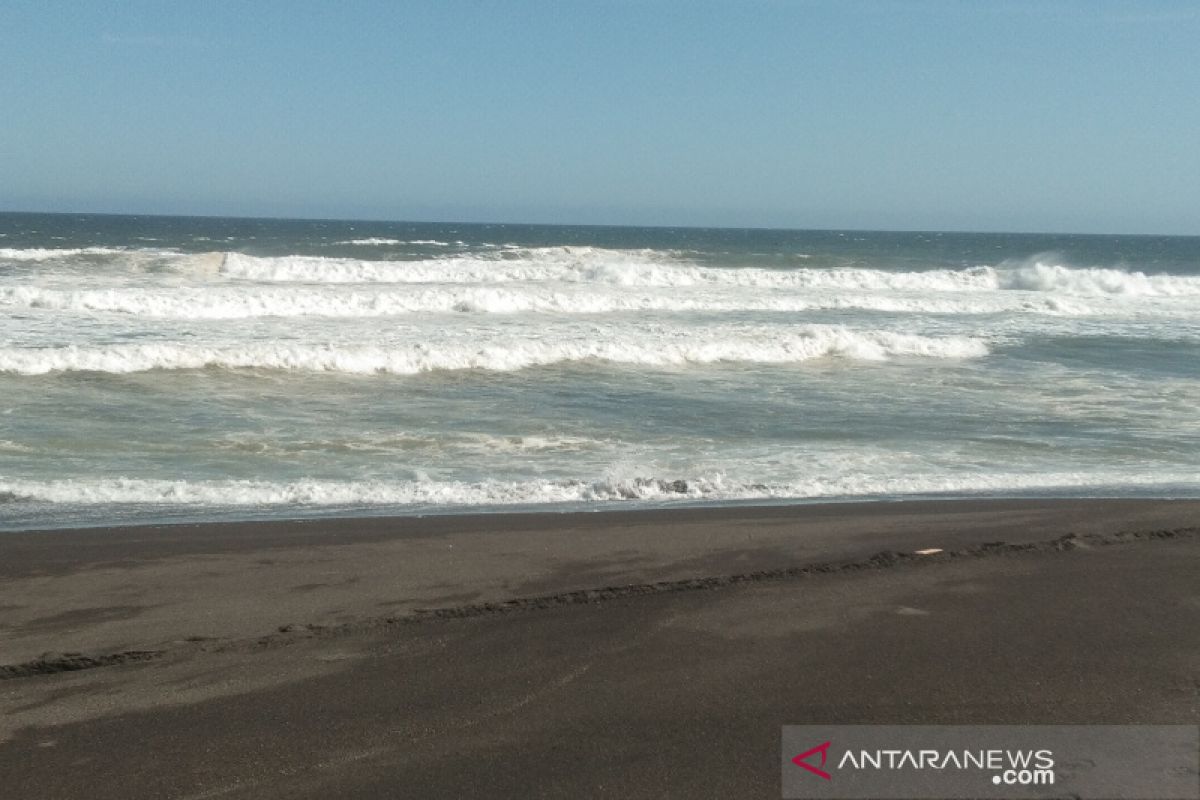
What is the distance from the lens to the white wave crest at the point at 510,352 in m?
14.7

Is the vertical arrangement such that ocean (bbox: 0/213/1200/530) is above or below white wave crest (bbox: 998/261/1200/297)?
below

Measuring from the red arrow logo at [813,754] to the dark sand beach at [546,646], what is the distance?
14 cm

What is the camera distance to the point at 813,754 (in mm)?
3811

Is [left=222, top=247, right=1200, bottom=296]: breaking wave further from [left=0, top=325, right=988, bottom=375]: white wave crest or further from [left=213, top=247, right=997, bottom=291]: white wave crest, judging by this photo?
[left=0, top=325, right=988, bottom=375]: white wave crest

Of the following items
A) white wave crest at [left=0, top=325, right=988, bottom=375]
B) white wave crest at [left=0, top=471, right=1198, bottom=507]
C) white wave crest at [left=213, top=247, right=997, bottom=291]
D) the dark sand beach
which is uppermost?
white wave crest at [left=213, top=247, right=997, bottom=291]

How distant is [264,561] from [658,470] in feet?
13.2

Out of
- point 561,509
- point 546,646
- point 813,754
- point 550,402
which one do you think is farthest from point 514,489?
point 813,754

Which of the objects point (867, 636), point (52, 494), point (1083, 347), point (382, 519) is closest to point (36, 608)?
point (382, 519)

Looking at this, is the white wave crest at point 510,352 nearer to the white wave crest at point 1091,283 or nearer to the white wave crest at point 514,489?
the white wave crest at point 514,489

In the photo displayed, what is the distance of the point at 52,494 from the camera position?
8188mm

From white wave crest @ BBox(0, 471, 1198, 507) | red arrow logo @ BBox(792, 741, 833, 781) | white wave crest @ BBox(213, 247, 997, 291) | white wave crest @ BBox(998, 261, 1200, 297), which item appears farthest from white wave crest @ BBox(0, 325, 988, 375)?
white wave crest @ BBox(998, 261, 1200, 297)

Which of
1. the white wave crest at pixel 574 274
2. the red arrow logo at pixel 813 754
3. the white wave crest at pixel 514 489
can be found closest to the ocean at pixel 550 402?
the white wave crest at pixel 514 489

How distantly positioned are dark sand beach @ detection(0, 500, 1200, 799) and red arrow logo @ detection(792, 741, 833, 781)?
144 mm

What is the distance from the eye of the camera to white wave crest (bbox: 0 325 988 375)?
579 inches
